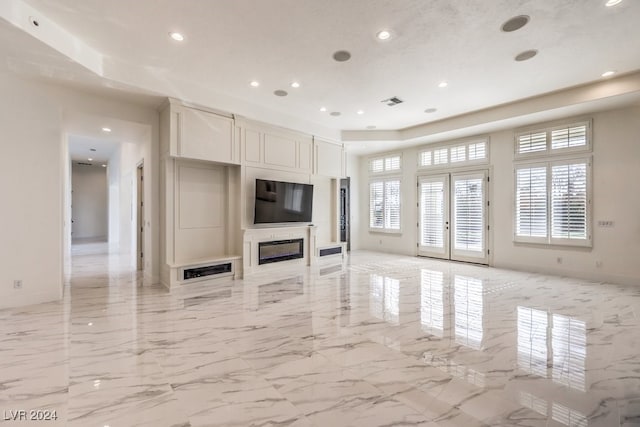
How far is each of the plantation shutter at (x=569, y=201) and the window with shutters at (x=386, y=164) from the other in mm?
3652

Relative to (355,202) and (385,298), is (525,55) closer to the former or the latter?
(385,298)

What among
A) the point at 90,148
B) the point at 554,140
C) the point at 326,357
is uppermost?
the point at 90,148

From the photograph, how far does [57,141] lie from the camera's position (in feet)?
13.8

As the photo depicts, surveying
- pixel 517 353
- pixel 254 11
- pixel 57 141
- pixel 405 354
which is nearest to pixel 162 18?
pixel 254 11

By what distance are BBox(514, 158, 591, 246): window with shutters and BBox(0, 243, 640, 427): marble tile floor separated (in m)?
1.33

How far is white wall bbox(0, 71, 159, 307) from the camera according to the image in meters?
3.87

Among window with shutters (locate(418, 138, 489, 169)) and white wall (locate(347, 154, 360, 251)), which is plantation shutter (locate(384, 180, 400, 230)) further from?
window with shutters (locate(418, 138, 489, 169))

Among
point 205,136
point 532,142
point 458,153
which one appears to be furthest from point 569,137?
point 205,136

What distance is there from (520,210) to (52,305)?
27.7 ft

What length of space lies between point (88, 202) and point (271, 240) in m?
11.8

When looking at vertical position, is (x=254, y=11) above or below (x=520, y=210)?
above

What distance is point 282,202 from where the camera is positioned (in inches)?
243

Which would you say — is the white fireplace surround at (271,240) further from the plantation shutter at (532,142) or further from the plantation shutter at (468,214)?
the plantation shutter at (532,142)

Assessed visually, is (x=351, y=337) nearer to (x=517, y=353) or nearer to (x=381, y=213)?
(x=517, y=353)
